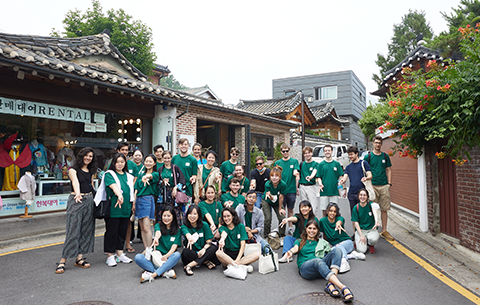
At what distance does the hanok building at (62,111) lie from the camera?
6.05 m

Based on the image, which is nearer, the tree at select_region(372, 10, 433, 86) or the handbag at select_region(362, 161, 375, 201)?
the handbag at select_region(362, 161, 375, 201)

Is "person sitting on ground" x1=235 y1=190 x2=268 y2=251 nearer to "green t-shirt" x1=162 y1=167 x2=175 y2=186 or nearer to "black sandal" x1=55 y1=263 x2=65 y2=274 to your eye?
"green t-shirt" x1=162 y1=167 x2=175 y2=186

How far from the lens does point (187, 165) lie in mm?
5770

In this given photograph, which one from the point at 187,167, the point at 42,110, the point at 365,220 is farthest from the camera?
the point at 42,110

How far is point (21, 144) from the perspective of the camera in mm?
7012

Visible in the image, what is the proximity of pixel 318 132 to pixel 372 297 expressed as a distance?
81.2 feet

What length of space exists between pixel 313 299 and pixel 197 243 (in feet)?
6.37

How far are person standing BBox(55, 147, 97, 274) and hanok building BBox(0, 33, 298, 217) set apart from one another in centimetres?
249

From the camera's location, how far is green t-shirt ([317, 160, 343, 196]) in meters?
5.94

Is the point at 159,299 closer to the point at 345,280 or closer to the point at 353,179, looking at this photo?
the point at 345,280

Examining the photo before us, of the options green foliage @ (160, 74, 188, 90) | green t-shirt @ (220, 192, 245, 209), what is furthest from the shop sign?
green foliage @ (160, 74, 188, 90)

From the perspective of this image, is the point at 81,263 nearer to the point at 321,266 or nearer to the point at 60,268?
the point at 60,268

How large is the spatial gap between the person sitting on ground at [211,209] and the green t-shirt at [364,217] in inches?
97.3

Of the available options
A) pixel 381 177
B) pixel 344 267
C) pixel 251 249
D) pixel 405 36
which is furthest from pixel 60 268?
pixel 405 36
